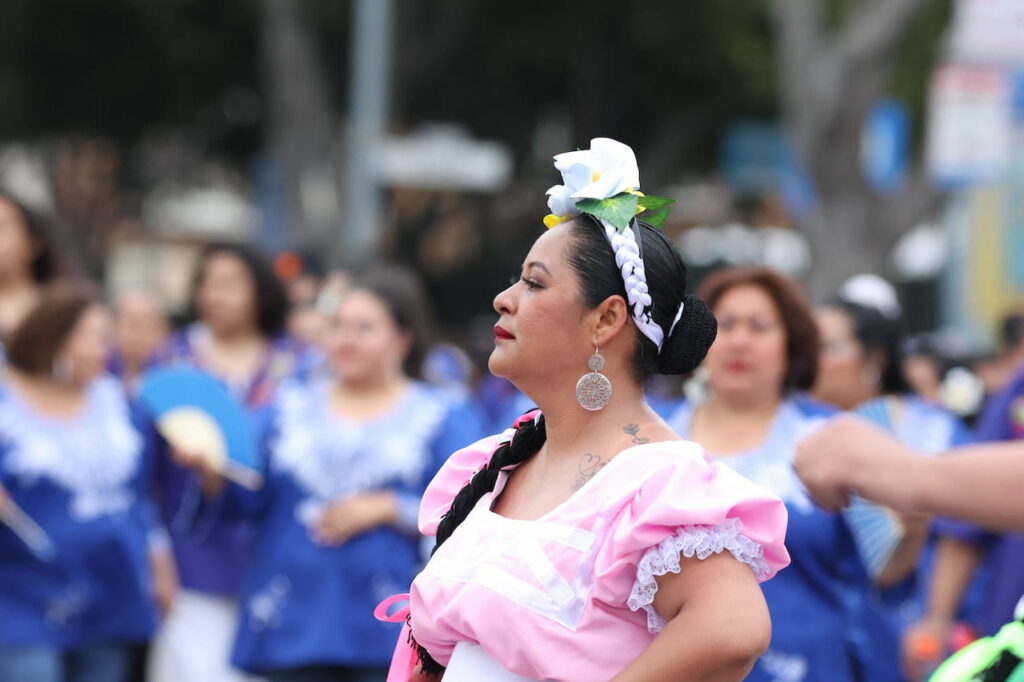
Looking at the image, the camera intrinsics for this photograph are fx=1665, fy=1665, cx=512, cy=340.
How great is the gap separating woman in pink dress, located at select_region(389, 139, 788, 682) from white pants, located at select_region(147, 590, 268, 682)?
427 cm

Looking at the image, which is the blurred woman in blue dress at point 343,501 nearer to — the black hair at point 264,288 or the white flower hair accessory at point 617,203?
the black hair at point 264,288

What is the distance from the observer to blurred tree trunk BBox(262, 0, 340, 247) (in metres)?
21.4

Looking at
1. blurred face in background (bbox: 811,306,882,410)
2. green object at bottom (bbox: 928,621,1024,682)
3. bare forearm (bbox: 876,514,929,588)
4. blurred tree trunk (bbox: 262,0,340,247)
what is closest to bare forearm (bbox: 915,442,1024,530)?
green object at bottom (bbox: 928,621,1024,682)

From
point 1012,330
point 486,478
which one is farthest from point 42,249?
point 1012,330

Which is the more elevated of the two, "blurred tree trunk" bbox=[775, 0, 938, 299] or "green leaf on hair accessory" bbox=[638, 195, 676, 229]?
"blurred tree trunk" bbox=[775, 0, 938, 299]

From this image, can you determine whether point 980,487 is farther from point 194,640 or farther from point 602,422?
point 194,640

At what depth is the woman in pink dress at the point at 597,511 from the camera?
3025 mm

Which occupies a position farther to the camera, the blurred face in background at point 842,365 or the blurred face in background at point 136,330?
the blurred face in background at point 136,330

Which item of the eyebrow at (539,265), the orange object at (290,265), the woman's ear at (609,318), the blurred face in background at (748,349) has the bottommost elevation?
the woman's ear at (609,318)

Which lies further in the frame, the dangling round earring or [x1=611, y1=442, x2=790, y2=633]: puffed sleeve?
the dangling round earring

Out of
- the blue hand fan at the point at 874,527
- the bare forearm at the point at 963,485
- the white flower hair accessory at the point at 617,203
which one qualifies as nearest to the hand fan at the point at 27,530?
the blue hand fan at the point at 874,527

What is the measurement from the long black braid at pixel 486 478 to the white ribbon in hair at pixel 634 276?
1.29 feet

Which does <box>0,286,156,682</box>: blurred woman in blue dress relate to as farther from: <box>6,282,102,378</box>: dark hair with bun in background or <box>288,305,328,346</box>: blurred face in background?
<box>288,305,328,346</box>: blurred face in background

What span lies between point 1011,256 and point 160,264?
29282mm
